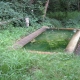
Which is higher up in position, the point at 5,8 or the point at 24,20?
the point at 5,8

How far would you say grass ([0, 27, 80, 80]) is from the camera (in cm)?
331

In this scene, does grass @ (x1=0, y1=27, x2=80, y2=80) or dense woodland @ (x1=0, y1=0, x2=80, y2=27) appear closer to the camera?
grass @ (x1=0, y1=27, x2=80, y2=80)

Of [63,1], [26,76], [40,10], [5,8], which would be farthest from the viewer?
[63,1]

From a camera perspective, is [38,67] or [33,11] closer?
[38,67]

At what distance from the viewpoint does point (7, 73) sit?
336 cm

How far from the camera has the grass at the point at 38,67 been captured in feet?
10.9

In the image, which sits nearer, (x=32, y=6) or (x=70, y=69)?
(x=70, y=69)

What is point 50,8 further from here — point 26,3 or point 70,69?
point 70,69

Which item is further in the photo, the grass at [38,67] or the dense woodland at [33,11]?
the dense woodland at [33,11]

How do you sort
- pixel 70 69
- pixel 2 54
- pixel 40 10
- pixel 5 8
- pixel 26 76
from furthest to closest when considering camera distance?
pixel 40 10 → pixel 5 8 → pixel 2 54 → pixel 70 69 → pixel 26 76

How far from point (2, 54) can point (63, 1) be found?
33.4ft

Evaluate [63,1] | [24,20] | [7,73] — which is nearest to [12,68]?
[7,73]

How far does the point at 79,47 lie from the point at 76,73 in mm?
2423

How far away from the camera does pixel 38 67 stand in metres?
3.74
